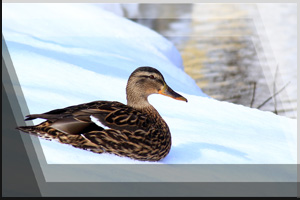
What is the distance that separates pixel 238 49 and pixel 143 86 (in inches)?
109

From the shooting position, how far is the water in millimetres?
5898

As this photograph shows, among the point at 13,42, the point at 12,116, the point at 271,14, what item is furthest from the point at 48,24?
the point at 271,14

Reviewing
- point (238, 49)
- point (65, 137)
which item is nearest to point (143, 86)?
point (65, 137)

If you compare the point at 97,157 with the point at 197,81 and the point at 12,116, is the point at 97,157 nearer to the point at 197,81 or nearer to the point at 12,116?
the point at 12,116

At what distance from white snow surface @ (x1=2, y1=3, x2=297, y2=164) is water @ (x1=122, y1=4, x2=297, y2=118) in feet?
2.33

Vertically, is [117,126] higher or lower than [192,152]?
higher

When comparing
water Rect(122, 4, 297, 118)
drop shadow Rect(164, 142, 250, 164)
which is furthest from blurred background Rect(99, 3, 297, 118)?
drop shadow Rect(164, 142, 250, 164)

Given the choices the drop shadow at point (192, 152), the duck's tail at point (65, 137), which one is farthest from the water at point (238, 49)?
the duck's tail at point (65, 137)

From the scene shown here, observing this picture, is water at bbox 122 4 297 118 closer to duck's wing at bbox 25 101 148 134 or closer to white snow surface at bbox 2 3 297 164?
white snow surface at bbox 2 3 297 164

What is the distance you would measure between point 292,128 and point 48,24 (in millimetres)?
2530

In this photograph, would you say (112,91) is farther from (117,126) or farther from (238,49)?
(238,49)

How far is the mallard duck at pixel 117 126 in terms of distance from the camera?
3797 millimetres

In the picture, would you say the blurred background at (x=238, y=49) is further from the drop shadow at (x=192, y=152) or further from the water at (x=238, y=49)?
the drop shadow at (x=192, y=152)

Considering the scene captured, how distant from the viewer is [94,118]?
12.5 ft
